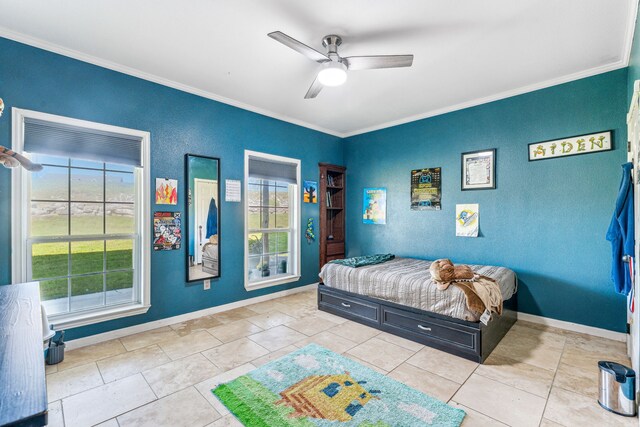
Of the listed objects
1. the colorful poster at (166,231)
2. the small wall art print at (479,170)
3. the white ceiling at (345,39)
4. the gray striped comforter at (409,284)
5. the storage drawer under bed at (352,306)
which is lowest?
the storage drawer under bed at (352,306)

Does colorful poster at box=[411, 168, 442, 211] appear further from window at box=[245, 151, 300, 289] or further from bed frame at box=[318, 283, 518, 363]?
window at box=[245, 151, 300, 289]

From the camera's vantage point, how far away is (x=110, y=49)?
2.82m

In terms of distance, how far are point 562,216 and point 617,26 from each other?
188 cm

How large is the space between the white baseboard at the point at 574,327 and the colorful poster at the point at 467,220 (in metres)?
1.16

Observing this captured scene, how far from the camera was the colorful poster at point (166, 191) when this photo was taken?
11.2 ft

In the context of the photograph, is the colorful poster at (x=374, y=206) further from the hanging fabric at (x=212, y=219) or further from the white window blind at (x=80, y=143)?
the white window blind at (x=80, y=143)

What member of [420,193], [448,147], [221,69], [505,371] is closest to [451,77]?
[448,147]

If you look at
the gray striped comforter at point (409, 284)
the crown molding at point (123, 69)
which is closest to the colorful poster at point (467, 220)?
the gray striped comforter at point (409, 284)

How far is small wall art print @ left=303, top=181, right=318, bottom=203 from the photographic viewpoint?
5090 mm

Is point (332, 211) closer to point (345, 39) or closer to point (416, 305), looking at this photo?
point (416, 305)

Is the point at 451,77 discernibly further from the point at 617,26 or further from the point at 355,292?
the point at 355,292

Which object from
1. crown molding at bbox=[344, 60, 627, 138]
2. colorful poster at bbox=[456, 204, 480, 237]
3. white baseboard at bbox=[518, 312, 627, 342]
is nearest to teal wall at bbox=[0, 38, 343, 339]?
crown molding at bbox=[344, 60, 627, 138]

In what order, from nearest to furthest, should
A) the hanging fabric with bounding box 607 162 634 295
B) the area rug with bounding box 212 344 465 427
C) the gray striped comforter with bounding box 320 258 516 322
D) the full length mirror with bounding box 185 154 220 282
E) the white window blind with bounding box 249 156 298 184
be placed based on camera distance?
the area rug with bounding box 212 344 465 427
the hanging fabric with bounding box 607 162 634 295
the gray striped comforter with bounding box 320 258 516 322
the full length mirror with bounding box 185 154 220 282
the white window blind with bounding box 249 156 298 184

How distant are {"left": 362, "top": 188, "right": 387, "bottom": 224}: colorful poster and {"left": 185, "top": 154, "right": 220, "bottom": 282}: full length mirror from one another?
2.62 m
